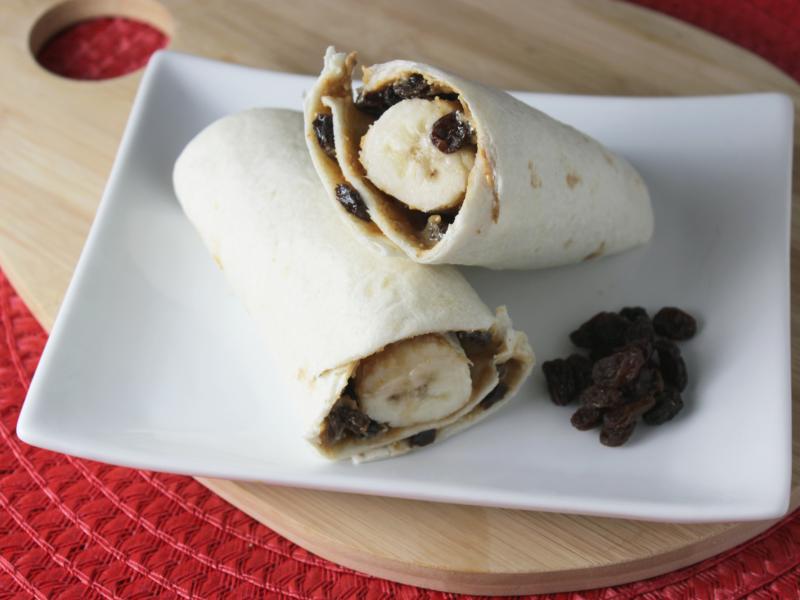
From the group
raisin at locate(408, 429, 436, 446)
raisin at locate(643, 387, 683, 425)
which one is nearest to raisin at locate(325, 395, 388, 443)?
raisin at locate(408, 429, 436, 446)

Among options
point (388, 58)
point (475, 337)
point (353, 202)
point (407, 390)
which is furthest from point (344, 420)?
point (388, 58)

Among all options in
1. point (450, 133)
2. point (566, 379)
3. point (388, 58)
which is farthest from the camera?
point (388, 58)

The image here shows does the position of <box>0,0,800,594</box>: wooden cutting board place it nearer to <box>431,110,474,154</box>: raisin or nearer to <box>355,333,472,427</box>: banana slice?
<box>355,333,472,427</box>: banana slice

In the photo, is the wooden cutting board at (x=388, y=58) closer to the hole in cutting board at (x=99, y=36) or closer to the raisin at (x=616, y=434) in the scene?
the hole in cutting board at (x=99, y=36)

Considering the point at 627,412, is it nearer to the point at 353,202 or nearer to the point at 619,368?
the point at 619,368

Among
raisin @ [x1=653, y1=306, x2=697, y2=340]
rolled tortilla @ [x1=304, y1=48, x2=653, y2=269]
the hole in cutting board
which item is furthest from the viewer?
the hole in cutting board

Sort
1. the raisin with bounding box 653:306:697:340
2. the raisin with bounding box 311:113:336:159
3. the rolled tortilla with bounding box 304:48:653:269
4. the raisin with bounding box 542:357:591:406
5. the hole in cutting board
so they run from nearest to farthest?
the rolled tortilla with bounding box 304:48:653:269 → the raisin with bounding box 311:113:336:159 → the raisin with bounding box 542:357:591:406 → the raisin with bounding box 653:306:697:340 → the hole in cutting board

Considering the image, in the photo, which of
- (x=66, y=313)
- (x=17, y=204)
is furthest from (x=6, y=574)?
(x=17, y=204)

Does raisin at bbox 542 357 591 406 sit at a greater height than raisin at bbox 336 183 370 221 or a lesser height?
lesser
